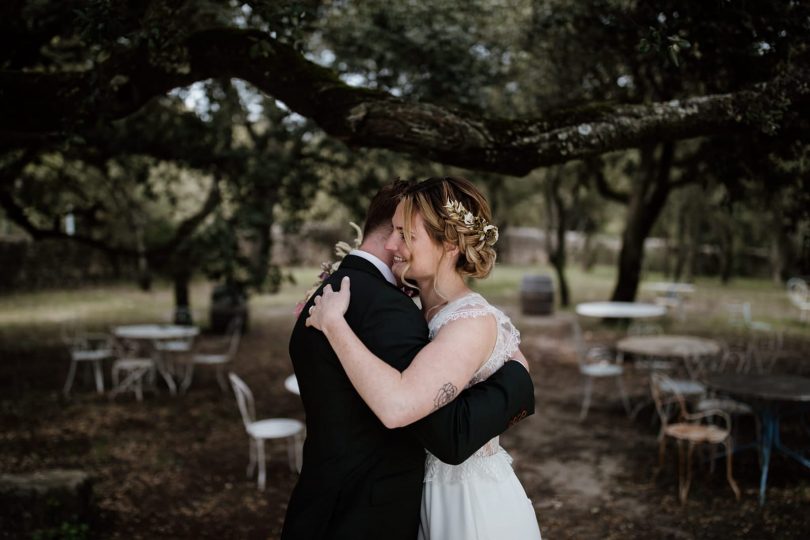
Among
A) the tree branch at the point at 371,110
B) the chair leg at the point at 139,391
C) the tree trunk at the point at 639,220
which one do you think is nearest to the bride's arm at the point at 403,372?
the tree branch at the point at 371,110

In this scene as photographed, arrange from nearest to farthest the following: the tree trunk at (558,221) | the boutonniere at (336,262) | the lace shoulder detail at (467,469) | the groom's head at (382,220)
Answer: the groom's head at (382,220)
the lace shoulder detail at (467,469)
the boutonniere at (336,262)
the tree trunk at (558,221)

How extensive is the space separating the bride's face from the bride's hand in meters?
0.23

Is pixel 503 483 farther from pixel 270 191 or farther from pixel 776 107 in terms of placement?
pixel 270 191

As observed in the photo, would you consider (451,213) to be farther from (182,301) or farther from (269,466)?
(182,301)

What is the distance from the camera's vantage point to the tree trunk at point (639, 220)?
12.6 m

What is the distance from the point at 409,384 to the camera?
6.00ft

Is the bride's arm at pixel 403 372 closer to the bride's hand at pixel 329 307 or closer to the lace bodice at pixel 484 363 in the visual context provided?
the bride's hand at pixel 329 307

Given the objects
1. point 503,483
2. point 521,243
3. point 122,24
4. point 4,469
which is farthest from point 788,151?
point 521,243

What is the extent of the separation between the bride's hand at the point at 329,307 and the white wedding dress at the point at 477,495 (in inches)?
14.3

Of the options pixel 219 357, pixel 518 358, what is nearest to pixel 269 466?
pixel 219 357

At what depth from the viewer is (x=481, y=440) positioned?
1.97 meters

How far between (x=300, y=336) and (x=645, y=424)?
6.89 metres

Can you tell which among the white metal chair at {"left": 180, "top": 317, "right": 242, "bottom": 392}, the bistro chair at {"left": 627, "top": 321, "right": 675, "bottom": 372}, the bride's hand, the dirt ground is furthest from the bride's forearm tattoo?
the white metal chair at {"left": 180, "top": 317, "right": 242, "bottom": 392}

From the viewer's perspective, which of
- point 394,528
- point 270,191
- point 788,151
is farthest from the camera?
point 270,191
